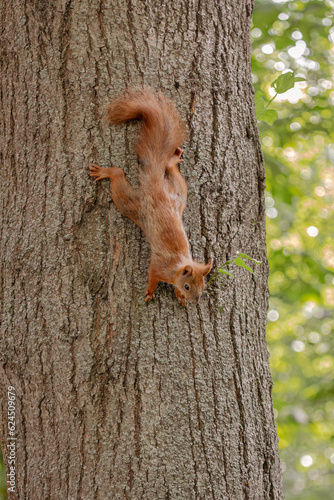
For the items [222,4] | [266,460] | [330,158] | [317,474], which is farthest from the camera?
[317,474]

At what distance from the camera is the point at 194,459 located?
1.46m

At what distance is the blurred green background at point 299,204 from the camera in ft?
13.8

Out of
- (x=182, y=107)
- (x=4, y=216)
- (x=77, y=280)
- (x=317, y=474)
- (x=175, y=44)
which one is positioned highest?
(x=175, y=44)

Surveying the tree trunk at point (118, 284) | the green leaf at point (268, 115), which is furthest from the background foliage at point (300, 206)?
the tree trunk at point (118, 284)

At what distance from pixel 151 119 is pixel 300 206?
561 centimetres

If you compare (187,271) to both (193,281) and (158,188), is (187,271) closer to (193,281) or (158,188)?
(193,281)

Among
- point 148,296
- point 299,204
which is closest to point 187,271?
point 148,296

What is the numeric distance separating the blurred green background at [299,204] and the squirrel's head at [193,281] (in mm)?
1056

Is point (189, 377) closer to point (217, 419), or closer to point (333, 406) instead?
point (217, 419)

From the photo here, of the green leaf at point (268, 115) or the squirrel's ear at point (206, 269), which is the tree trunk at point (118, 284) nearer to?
the squirrel's ear at point (206, 269)

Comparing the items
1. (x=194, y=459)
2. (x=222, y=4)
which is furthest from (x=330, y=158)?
(x=194, y=459)

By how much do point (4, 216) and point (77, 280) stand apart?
0.42 metres

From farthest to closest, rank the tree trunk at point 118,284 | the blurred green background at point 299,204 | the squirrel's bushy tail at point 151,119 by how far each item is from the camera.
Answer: the blurred green background at point 299,204 → the squirrel's bushy tail at point 151,119 → the tree trunk at point 118,284

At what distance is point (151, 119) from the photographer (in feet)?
5.23
